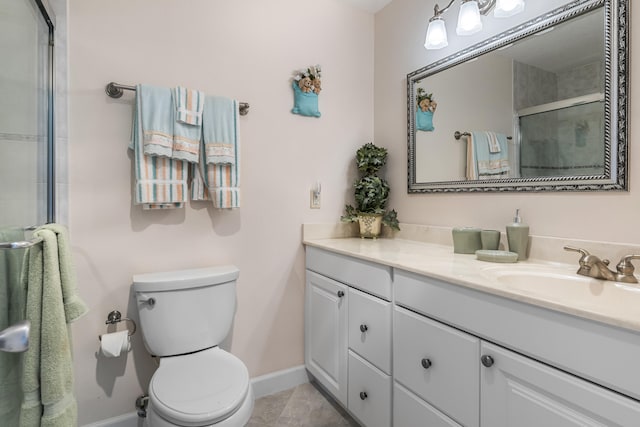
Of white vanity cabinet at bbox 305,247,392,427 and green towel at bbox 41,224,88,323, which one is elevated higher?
green towel at bbox 41,224,88,323

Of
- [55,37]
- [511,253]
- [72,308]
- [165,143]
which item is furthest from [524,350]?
[55,37]

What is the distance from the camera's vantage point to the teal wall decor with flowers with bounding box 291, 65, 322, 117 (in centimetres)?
200

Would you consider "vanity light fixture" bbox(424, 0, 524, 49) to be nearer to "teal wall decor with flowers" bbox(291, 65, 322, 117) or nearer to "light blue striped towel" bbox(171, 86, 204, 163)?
"teal wall decor with flowers" bbox(291, 65, 322, 117)

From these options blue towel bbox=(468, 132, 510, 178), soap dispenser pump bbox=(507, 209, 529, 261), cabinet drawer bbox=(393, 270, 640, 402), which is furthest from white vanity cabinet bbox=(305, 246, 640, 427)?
blue towel bbox=(468, 132, 510, 178)

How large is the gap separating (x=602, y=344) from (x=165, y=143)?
167cm

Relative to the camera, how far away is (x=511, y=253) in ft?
4.46

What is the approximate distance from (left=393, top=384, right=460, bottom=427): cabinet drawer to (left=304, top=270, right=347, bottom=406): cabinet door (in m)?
0.37

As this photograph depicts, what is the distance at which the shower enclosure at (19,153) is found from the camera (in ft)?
2.55

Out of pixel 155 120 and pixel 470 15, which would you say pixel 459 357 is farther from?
pixel 155 120

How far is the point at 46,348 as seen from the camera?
0.81 m

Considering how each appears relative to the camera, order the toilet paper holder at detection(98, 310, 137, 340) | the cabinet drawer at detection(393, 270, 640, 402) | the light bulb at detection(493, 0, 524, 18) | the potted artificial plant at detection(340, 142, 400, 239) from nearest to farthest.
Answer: the cabinet drawer at detection(393, 270, 640, 402) → the light bulb at detection(493, 0, 524, 18) → the toilet paper holder at detection(98, 310, 137, 340) → the potted artificial plant at detection(340, 142, 400, 239)

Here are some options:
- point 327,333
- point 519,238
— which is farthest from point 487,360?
point 327,333

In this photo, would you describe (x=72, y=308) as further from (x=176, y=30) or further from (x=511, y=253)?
(x=511, y=253)

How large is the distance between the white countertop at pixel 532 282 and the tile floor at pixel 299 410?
2.87 ft
